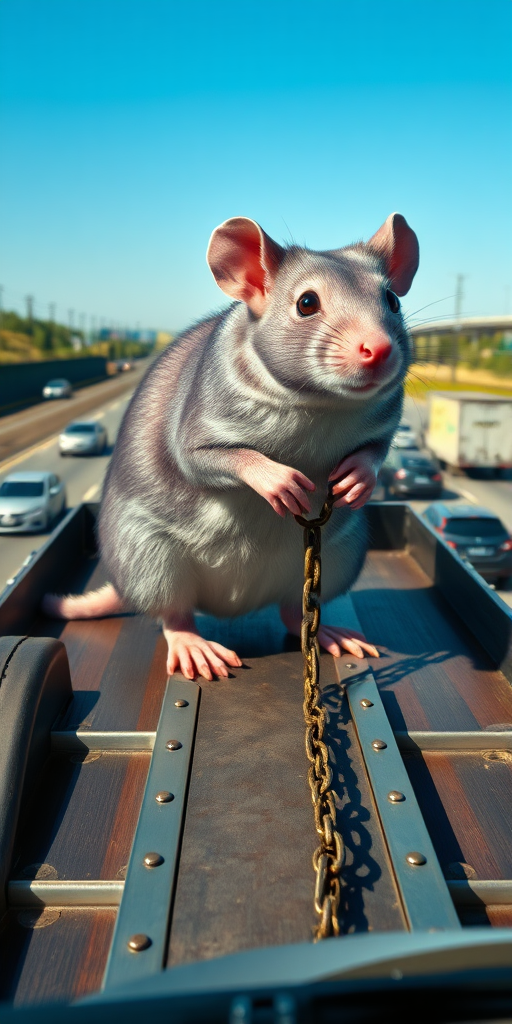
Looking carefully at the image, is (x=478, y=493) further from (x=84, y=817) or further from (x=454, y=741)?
(x=84, y=817)

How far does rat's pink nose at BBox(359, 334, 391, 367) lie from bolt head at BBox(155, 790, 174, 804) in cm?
170

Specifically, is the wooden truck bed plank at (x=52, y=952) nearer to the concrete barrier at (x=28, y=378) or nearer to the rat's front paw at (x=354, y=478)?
the rat's front paw at (x=354, y=478)

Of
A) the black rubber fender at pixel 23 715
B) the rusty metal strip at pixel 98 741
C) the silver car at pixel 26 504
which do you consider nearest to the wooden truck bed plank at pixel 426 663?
the rusty metal strip at pixel 98 741

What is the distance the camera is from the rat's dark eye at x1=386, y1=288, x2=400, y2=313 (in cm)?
337

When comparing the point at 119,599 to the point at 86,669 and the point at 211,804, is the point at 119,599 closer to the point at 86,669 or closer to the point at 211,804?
the point at 86,669

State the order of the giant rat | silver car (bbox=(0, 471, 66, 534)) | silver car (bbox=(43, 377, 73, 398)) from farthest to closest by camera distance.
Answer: silver car (bbox=(43, 377, 73, 398)) → silver car (bbox=(0, 471, 66, 534)) → the giant rat

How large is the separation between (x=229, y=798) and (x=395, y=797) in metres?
0.59

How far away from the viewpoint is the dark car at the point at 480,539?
14.9 meters

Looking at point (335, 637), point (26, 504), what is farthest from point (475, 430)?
point (335, 637)

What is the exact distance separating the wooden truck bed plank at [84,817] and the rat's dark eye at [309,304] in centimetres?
197

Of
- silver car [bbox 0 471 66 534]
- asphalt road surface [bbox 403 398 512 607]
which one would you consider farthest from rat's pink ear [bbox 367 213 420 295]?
asphalt road surface [bbox 403 398 512 607]

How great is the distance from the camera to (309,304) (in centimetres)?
322

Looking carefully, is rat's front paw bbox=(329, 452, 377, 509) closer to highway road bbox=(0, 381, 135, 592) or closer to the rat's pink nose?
the rat's pink nose

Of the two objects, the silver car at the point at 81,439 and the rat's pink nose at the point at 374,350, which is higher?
the rat's pink nose at the point at 374,350
